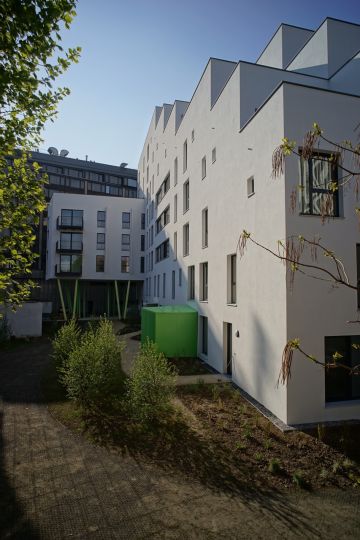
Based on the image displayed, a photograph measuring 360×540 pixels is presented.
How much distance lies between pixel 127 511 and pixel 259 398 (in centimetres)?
558

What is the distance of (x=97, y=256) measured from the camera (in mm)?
35125

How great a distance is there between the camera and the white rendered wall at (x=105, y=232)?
34531 mm

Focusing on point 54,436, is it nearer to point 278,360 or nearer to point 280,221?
point 278,360

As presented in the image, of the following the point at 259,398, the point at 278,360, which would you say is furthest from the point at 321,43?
the point at 259,398

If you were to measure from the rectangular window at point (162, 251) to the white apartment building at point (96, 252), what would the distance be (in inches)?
315

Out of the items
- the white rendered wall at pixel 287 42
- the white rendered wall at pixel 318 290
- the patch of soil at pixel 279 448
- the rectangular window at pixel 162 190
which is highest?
the white rendered wall at pixel 287 42

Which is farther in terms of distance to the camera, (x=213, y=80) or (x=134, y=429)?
(x=213, y=80)

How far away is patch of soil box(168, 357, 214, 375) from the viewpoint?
1316 centimetres

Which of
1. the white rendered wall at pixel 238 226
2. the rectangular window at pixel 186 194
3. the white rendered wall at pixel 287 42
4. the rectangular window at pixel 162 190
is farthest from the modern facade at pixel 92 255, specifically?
the white rendered wall at pixel 287 42

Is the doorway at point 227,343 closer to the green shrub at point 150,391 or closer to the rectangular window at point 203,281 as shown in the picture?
the rectangular window at point 203,281

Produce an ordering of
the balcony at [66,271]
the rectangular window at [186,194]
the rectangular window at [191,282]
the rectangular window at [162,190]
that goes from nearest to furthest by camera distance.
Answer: the rectangular window at [191,282]
the rectangular window at [186,194]
the rectangular window at [162,190]
the balcony at [66,271]

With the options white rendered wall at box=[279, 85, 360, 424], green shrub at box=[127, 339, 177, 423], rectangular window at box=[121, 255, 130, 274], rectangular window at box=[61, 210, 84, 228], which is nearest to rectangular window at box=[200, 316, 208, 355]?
white rendered wall at box=[279, 85, 360, 424]

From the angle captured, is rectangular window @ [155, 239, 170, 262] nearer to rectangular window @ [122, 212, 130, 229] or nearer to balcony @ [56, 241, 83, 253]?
rectangular window @ [122, 212, 130, 229]

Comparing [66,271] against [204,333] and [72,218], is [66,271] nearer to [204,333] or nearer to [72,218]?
[72,218]
